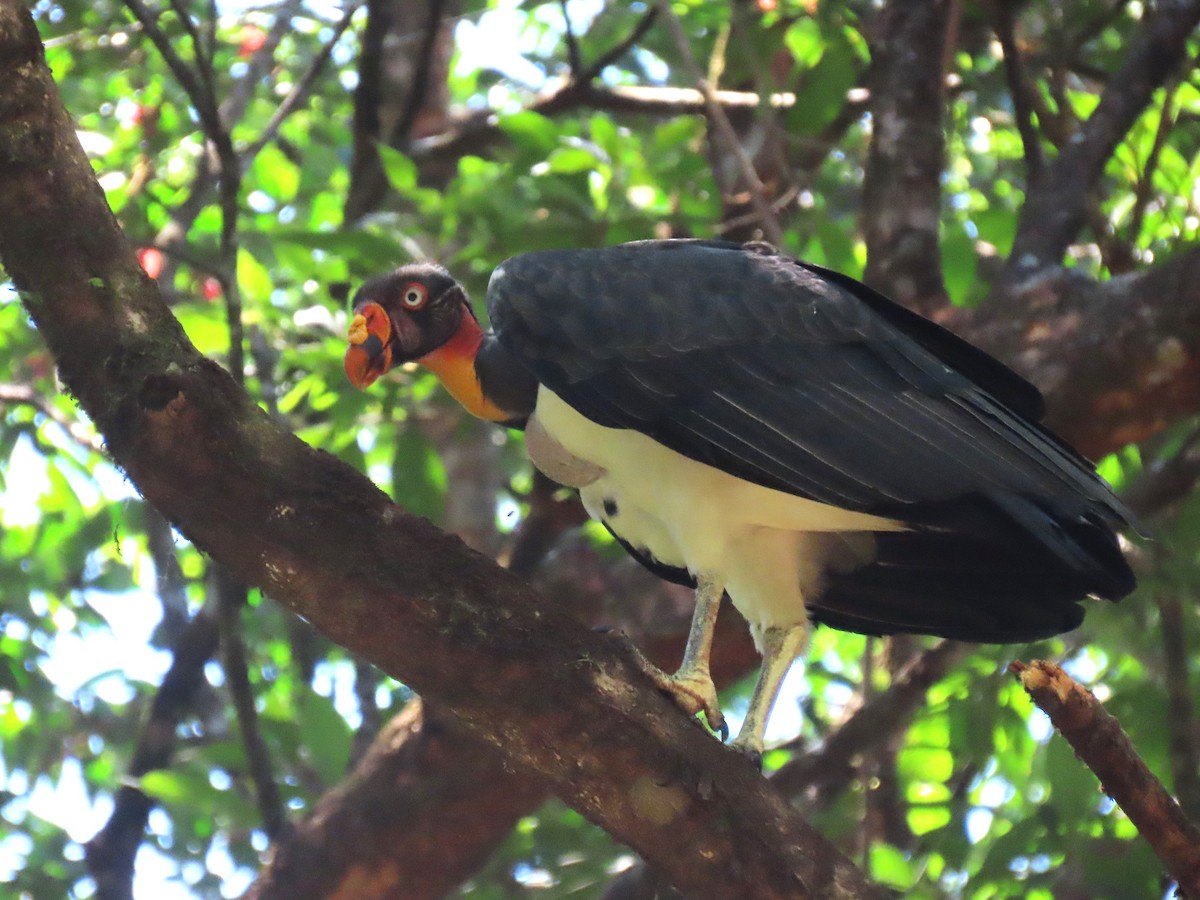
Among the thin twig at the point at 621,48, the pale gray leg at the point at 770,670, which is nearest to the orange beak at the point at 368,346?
the pale gray leg at the point at 770,670

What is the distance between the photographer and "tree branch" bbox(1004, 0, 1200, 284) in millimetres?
5988

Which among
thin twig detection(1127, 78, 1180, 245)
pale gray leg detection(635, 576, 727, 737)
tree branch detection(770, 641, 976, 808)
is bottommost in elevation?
pale gray leg detection(635, 576, 727, 737)

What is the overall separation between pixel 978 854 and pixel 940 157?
120 inches

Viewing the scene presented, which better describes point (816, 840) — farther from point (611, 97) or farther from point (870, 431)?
point (611, 97)

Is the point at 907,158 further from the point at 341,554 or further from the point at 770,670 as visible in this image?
the point at 341,554

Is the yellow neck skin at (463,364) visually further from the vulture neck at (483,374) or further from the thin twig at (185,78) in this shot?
the thin twig at (185,78)

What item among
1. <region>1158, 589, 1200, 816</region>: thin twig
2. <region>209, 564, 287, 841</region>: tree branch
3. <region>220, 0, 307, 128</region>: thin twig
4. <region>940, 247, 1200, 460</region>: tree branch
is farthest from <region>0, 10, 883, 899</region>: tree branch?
<region>220, 0, 307, 128</region>: thin twig

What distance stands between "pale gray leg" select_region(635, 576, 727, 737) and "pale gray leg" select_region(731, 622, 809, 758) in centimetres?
15

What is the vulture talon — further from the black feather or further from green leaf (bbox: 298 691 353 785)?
green leaf (bbox: 298 691 353 785)

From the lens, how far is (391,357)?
5152 mm

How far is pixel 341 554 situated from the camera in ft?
11.1

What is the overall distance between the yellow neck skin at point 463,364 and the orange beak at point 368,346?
20 cm

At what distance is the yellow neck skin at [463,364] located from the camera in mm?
4984

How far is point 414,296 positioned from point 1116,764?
2.98 metres
